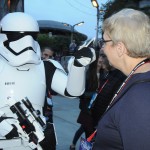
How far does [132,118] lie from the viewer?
1.37 meters

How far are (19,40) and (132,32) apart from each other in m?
1.39

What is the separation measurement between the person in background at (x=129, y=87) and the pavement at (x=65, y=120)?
3.68 meters

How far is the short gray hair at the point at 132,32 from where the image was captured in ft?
5.16

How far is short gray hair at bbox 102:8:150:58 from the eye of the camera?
61.9 inches

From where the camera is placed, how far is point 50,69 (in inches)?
116

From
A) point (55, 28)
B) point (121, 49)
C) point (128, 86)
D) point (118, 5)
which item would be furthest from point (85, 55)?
point (55, 28)

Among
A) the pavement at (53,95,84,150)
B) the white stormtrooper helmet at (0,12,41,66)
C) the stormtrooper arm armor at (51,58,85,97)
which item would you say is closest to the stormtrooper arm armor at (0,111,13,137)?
the white stormtrooper helmet at (0,12,41,66)

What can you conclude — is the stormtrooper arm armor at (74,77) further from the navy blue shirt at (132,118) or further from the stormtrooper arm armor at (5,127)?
the navy blue shirt at (132,118)

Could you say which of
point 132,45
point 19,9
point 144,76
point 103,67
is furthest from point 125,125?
point 19,9

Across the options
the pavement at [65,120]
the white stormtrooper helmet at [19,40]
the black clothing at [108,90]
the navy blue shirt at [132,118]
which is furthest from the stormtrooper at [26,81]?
the pavement at [65,120]

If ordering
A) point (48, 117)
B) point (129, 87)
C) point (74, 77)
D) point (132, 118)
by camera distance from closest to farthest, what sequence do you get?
1. point (132, 118)
2. point (129, 87)
3. point (74, 77)
4. point (48, 117)

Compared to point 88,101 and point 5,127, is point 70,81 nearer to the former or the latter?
point 5,127

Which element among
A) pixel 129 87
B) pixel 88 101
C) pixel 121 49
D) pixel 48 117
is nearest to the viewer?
pixel 129 87

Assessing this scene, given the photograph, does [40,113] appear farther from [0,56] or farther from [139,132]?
[139,132]
